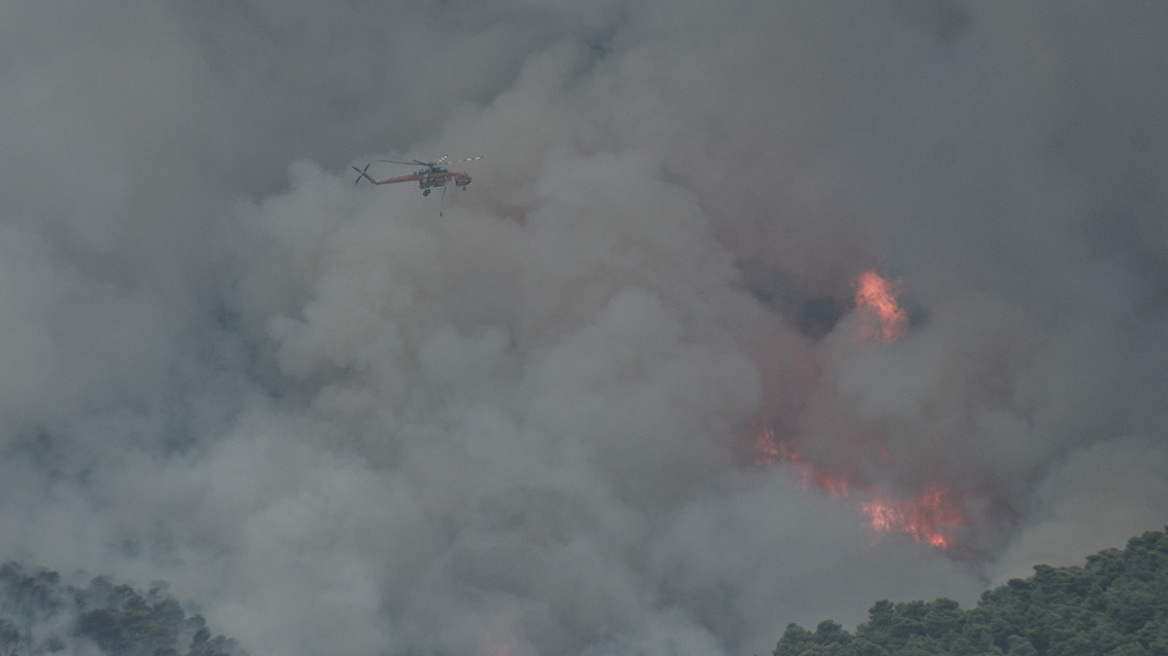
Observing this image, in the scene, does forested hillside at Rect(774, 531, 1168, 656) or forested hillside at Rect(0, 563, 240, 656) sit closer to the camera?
forested hillside at Rect(774, 531, 1168, 656)

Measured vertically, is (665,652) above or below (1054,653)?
above

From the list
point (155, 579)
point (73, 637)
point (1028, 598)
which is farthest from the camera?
point (155, 579)

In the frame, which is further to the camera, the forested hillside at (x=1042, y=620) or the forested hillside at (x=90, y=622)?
the forested hillside at (x=90, y=622)

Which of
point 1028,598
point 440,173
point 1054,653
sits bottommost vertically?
point 1054,653

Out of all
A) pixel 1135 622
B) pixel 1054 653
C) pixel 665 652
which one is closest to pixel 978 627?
pixel 1054 653

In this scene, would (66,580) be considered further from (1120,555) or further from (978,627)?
(1120,555)
